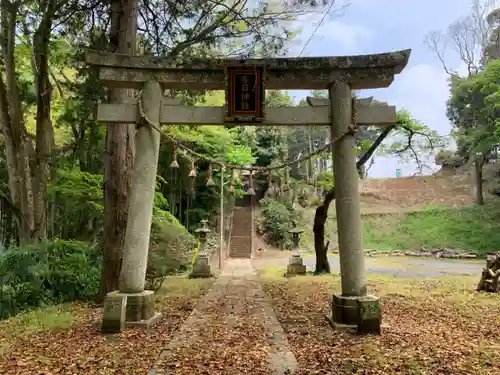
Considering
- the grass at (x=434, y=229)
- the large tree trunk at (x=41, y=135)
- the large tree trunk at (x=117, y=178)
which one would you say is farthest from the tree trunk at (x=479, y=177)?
the large tree trunk at (x=41, y=135)

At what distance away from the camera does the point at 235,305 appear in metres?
7.37

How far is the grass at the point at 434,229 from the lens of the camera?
23422 mm

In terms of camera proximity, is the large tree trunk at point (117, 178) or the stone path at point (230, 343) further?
the large tree trunk at point (117, 178)

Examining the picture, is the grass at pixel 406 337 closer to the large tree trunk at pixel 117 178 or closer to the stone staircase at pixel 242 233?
the large tree trunk at pixel 117 178

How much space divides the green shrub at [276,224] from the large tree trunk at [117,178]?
19936mm

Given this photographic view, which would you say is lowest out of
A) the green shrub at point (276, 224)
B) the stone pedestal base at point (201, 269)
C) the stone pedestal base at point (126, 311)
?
the stone pedestal base at point (201, 269)

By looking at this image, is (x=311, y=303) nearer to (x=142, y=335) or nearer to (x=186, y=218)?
(x=142, y=335)

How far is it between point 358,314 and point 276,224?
2192cm

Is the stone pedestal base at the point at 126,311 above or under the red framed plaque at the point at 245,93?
under

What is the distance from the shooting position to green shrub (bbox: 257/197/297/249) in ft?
87.5

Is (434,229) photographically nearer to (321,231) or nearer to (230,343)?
(321,231)

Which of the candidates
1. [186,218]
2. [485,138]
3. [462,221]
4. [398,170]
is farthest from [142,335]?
[398,170]

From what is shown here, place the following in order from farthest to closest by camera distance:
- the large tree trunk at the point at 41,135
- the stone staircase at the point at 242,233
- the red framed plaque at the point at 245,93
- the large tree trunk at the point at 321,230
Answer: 1. the stone staircase at the point at 242,233
2. the large tree trunk at the point at 321,230
3. the large tree trunk at the point at 41,135
4. the red framed plaque at the point at 245,93

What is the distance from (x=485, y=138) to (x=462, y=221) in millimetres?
6133
